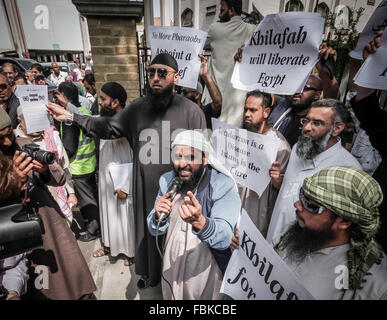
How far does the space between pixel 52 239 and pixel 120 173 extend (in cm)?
103

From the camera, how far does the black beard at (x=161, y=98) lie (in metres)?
2.35

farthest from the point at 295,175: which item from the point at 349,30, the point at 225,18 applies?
the point at 349,30

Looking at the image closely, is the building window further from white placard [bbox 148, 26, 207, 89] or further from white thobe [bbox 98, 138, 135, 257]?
white thobe [bbox 98, 138, 135, 257]

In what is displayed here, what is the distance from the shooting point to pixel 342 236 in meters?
1.22

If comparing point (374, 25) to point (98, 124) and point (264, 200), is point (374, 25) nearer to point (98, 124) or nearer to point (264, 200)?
point (264, 200)

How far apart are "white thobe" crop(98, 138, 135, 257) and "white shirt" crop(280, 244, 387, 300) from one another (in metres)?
2.08

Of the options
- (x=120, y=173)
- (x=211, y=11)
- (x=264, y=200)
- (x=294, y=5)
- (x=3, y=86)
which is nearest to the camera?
(x=264, y=200)

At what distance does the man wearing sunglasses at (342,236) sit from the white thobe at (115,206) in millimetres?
2064

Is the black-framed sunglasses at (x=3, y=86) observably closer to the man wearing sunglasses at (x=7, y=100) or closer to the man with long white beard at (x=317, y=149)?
the man wearing sunglasses at (x=7, y=100)

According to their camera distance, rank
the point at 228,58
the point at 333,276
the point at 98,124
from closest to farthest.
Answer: the point at 333,276
the point at 98,124
the point at 228,58

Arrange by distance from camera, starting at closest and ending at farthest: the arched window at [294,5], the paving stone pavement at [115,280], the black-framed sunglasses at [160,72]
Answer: the black-framed sunglasses at [160,72] < the paving stone pavement at [115,280] < the arched window at [294,5]

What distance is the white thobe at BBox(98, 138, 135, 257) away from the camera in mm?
2742

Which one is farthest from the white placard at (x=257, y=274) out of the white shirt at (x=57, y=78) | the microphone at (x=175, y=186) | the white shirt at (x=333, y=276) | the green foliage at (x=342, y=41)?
the white shirt at (x=57, y=78)

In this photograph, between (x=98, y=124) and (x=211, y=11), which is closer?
(x=98, y=124)
